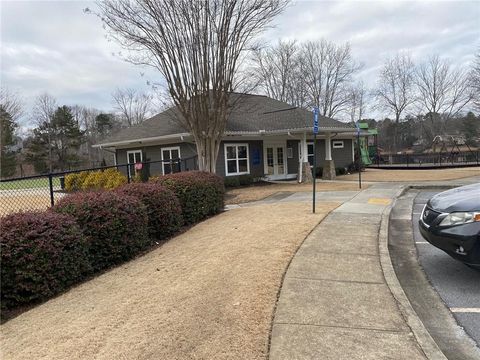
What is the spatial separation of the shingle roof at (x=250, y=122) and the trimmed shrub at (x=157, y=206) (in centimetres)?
1009

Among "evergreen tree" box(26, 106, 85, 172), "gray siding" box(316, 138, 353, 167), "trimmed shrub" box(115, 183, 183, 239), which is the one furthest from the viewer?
"evergreen tree" box(26, 106, 85, 172)

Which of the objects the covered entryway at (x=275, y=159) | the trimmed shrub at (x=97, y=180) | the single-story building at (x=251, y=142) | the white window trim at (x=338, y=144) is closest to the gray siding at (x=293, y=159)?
the single-story building at (x=251, y=142)

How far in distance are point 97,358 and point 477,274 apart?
16.3 ft

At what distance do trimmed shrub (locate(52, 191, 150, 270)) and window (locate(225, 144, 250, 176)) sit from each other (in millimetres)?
13371

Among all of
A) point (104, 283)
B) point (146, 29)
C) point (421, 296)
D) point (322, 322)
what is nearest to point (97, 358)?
point (322, 322)

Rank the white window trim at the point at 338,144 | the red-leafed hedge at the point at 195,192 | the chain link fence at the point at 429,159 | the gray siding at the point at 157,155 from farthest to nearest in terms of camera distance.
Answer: the chain link fence at the point at 429,159 < the white window trim at the point at 338,144 < the gray siding at the point at 157,155 < the red-leafed hedge at the point at 195,192

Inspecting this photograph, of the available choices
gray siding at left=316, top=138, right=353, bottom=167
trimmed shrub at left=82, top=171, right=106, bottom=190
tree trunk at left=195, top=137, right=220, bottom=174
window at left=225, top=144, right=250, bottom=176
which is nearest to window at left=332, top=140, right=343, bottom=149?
gray siding at left=316, top=138, right=353, bottom=167

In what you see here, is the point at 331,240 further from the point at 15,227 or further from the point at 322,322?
the point at 15,227

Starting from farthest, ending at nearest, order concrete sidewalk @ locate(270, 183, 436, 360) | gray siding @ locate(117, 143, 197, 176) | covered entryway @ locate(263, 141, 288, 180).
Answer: covered entryway @ locate(263, 141, 288, 180)
gray siding @ locate(117, 143, 197, 176)
concrete sidewalk @ locate(270, 183, 436, 360)

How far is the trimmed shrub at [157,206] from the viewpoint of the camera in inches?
308

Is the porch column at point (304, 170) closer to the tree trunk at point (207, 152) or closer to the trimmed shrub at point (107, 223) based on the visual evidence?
the tree trunk at point (207, 152)

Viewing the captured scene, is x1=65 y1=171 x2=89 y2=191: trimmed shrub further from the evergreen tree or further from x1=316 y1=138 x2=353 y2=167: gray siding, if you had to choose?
the evergreen tree

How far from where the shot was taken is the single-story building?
20.1 metres

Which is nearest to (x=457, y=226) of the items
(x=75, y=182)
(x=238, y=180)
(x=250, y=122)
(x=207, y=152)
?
(x=207, y=152)
